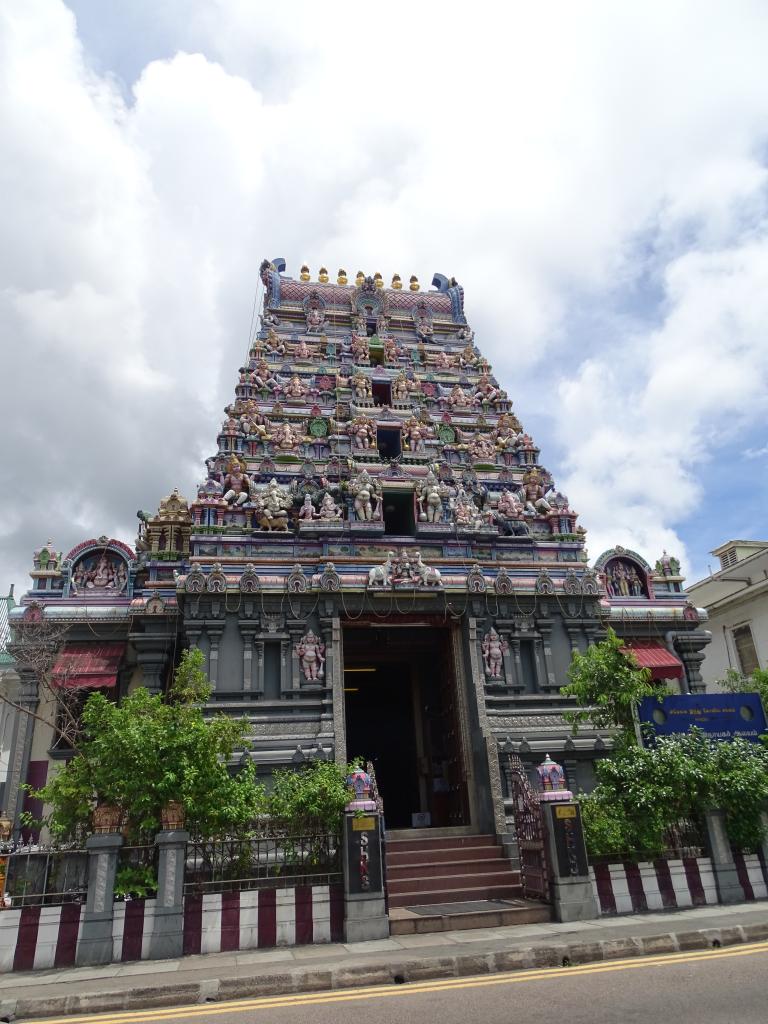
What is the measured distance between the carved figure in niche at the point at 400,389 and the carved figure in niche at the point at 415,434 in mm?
1771

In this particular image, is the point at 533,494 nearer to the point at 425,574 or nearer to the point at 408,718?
the point at 425,574

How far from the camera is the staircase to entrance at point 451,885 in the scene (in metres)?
11.9

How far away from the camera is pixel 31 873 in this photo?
10859 mm

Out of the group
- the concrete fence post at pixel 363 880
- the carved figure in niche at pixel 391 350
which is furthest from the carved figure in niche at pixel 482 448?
the concrete fence post at pixel 363 880

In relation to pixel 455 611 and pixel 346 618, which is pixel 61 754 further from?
pixel 455 611

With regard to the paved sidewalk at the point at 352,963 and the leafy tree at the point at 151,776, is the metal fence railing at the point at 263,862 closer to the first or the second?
the leafy tree at the point at 151,776

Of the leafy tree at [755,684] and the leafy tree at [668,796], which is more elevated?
the leafy tree at [755,684]

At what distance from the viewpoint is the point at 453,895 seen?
1399cm

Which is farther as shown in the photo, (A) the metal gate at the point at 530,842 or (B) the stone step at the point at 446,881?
(B) the stone step at the point at 446,881

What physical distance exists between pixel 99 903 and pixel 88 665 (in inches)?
410

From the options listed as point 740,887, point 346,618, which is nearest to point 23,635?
point 346,618

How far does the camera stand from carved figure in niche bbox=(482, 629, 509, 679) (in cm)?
1944

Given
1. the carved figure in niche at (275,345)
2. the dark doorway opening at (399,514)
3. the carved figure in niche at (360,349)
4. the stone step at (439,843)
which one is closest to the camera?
the stone step at (439,843)

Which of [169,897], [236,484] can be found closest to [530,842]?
[169,897]
